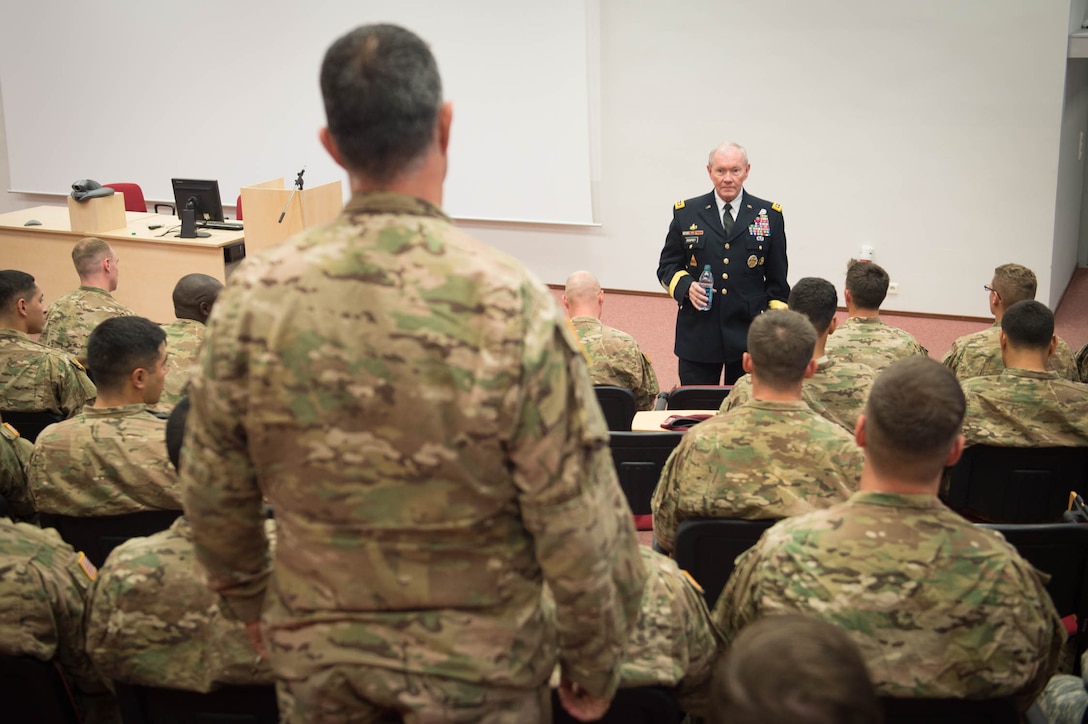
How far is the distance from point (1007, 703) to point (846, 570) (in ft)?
1.22

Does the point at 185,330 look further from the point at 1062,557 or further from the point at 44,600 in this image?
the point at 1062,557

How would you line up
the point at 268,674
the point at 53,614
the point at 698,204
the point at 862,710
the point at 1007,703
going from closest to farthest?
the point at 862,710 → the point at 1007,703 → the point at 268,674 → the point at 53,614 → the point at 698,204

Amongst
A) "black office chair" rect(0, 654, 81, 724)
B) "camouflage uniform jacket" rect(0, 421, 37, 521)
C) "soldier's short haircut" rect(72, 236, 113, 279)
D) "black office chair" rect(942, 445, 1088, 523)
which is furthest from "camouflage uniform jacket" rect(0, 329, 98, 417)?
"black office chair" rect(942, 445, 1088, 523)

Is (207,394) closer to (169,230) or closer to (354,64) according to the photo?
(354,64)

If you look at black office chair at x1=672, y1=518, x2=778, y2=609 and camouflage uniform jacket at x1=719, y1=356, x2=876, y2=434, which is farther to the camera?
camouflage uniform jacket at x1=719, y1=356, x2=876, y2=434

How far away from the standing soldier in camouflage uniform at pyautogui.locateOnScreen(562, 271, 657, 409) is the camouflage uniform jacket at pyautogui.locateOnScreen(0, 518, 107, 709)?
87.6 inches

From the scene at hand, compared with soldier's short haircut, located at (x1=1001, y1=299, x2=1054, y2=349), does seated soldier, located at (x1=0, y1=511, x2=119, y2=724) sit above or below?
below

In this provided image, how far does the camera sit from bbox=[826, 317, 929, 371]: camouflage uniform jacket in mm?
3918

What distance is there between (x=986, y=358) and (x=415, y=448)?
3.44m

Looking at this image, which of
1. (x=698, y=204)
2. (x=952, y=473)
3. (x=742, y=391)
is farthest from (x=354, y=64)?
(x=698, y=204)

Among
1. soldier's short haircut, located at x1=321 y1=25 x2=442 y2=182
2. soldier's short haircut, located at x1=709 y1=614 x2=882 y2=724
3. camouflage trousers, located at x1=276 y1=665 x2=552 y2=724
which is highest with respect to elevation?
soldier's short haircut, located at x1=321 y1=25 x2=442 y2=182

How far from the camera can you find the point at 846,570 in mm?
1812

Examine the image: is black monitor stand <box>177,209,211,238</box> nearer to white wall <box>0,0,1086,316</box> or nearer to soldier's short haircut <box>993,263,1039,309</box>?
white wall <box>0,0,1086,316</box>

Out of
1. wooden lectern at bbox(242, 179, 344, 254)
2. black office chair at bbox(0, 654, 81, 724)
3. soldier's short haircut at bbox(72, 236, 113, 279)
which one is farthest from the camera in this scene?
wooden lectern at bbox(242, 179, 344, 254)
